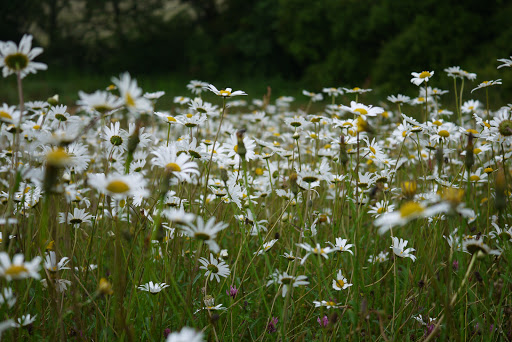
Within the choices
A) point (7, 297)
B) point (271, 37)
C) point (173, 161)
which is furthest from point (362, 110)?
point (271, 37)

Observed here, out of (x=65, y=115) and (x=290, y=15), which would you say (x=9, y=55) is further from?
(x=290, y=15)

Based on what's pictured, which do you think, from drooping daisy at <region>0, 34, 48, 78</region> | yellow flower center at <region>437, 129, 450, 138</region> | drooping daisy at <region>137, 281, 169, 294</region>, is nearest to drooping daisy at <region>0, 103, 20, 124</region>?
drooping daisy at <region>0, 34, 48, 78</region>

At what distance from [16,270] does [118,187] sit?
0.23 metres

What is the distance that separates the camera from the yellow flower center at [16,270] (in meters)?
0.75

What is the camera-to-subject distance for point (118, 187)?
Result: 2.68 ft

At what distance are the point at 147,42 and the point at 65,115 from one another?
2006cm

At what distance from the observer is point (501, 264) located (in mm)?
1778

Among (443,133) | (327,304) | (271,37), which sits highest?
(443,133)

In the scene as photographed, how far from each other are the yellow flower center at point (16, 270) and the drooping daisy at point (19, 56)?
44 cm

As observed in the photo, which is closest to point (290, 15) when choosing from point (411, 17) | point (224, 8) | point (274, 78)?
point (274, 78)

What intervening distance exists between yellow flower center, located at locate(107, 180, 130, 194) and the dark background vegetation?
8.68 metres

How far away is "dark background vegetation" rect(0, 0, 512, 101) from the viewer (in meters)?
12.4

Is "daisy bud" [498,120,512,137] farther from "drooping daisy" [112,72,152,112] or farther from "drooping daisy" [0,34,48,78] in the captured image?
"drooping daisy" [0,34,48,78]

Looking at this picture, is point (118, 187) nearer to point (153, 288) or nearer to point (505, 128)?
point (153, 288)
